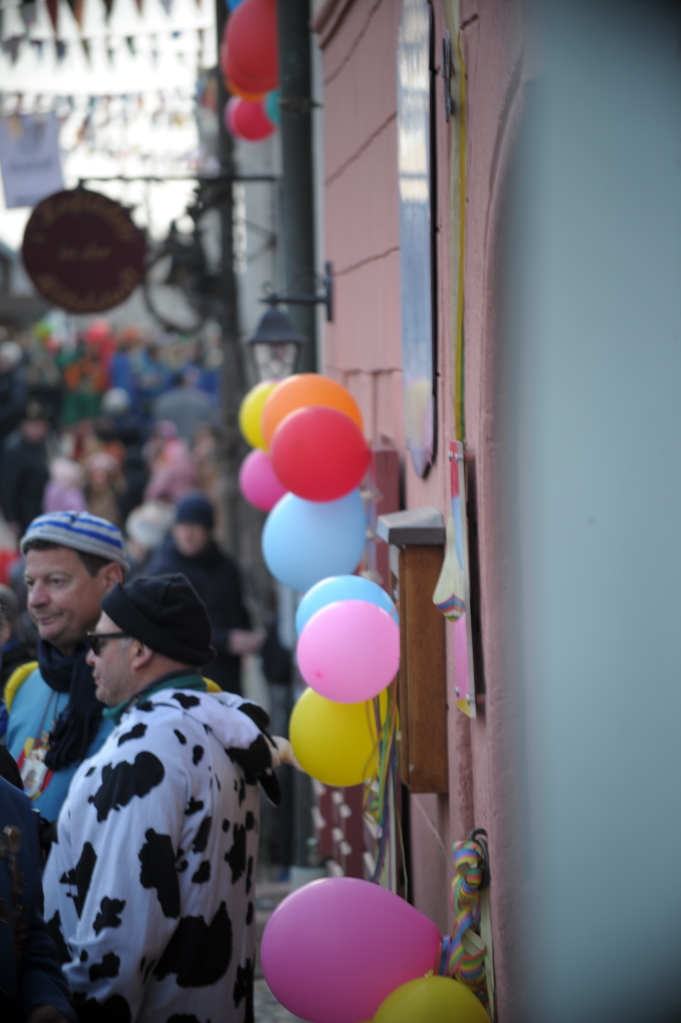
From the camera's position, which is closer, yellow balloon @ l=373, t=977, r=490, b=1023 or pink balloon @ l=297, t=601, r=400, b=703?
yellow balloon @ l=373, t=977, r=490, b=1023

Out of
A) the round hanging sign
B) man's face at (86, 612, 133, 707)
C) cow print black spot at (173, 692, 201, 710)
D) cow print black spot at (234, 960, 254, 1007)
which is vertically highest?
the round hanging sign

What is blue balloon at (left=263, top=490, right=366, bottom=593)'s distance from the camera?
3521mm

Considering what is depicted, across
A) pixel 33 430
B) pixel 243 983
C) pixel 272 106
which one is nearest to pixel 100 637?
pixel 243 983

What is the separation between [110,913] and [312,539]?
4.98 ft

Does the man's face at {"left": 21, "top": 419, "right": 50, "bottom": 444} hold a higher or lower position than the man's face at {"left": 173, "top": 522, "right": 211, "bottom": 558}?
higher

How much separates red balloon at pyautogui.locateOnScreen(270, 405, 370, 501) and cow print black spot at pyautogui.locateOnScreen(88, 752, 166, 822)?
117cm

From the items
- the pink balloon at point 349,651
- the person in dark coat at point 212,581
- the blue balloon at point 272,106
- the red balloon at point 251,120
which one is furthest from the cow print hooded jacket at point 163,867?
the red balloon at point 251,120

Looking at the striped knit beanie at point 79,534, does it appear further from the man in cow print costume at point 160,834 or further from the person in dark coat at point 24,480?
the person in dark coat at point 24,480

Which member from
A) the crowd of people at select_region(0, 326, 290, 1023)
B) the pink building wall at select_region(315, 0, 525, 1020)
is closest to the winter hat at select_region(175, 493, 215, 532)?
the pink building wall at select_region(315, 0, 525, 1020)

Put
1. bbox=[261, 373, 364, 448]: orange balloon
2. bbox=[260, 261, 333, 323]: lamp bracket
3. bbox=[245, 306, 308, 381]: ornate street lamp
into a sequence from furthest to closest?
bbox=[260, 261, 333, 323]: lamp bracket < bbox=[245, 306, 308, 381]: ornate street lamp < bbox=[261, 373, 364, 448]: orange balloon

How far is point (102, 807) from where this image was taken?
2.29m

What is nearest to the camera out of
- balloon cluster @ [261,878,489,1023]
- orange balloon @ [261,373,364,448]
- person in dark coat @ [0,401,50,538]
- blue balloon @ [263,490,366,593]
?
balloon cluster @ [261,878,489,1023]

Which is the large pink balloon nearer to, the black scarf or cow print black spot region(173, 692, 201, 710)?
cow print black spot region(173, 692, 201, 710)

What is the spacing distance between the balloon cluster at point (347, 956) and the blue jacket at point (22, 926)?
0.46 meters
